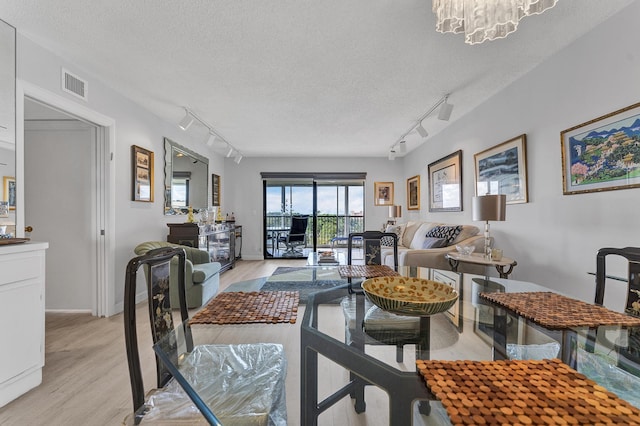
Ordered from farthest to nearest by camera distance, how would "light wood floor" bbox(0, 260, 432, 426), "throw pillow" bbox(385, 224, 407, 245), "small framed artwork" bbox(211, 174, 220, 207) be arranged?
"small framed artwork" bbox(211, 174, 220, 207) → "throw pillow" bbox(385, 224, 407, 245) → "light wood floor" bbox(0, 260, 432, 426)

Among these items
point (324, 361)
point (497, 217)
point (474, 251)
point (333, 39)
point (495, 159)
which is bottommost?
point (324, 361)

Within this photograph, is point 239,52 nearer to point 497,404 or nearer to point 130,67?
point 130,67

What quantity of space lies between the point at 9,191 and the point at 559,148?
4.44m

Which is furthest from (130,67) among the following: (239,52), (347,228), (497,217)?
(347,228)

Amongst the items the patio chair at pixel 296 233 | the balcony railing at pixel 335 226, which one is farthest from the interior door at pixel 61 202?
the balcony railing at pixel 335 226

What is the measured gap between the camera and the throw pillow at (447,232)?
13.0 feet

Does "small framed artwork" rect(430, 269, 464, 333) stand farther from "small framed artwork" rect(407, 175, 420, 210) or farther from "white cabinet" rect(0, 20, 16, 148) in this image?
"small framed artwork" rect(407, 175, 420, 210)

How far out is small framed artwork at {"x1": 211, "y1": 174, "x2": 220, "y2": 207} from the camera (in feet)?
19.8

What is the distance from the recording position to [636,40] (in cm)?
191

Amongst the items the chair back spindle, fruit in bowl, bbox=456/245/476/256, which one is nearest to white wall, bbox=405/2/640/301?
fruit in bowl, bbox=456/245/476/256

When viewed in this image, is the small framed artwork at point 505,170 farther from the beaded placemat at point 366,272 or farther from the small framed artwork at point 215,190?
the small framed artwork at point 215,190

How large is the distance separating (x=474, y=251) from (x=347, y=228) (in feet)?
16.3

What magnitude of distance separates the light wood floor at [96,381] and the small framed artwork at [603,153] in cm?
224

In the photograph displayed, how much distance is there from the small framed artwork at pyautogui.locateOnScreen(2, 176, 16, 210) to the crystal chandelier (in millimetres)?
2990
